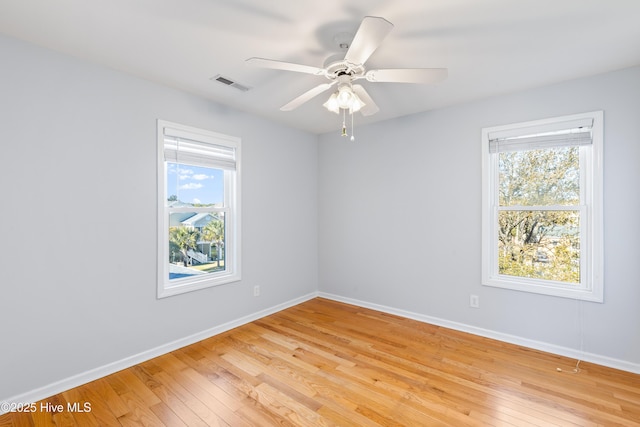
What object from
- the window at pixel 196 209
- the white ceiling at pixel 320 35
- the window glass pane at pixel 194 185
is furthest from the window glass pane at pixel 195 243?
the white ceiling at pixel 320 35

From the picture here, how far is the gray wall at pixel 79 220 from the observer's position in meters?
2.00

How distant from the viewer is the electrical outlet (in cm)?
313

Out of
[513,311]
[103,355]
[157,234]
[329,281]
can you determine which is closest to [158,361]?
[103,355]

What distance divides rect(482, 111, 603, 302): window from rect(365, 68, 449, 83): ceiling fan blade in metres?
1.59

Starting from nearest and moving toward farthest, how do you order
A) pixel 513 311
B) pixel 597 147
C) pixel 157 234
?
1. pixel 597 147
2. pixel 157 234
3. pixel 513 311

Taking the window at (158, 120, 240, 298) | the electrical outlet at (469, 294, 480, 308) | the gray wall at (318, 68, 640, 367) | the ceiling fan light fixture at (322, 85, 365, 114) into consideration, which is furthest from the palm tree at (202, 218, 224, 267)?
the electrical outlet at (469, 294, 480, 308)

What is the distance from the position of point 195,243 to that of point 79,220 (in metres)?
1.05

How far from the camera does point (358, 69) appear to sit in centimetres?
193

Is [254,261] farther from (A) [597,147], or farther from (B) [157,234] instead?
(A) [597,147]

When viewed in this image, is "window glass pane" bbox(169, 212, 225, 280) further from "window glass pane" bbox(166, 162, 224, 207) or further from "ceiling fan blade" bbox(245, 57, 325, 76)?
"ceiling fan blade" bbox(245, 57, 325, 76)

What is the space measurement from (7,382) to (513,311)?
4.08 m

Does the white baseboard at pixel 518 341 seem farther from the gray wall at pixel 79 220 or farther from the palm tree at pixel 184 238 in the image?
the palm tree at pixel 184 238

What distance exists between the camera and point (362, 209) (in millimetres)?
4043

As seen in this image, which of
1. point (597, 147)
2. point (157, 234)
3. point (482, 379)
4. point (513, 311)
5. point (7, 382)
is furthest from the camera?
point (513, 311)
